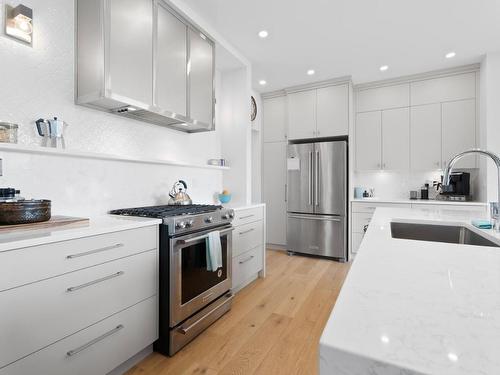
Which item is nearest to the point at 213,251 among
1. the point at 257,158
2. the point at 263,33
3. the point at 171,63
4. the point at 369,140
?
the point at 171,63

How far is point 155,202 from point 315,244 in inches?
101

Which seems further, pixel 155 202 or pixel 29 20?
pixel 155 202

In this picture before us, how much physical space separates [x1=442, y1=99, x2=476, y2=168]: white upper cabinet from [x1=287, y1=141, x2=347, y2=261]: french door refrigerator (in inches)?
54.2

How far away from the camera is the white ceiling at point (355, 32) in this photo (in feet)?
8.26

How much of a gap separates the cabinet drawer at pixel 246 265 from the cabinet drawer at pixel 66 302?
117 cm

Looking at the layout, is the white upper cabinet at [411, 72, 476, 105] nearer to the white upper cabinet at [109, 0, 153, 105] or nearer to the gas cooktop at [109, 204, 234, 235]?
the gas cooktop at [109, 204, 234, 235]

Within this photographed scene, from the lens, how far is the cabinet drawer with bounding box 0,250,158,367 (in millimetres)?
1132

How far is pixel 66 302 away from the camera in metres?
1.32

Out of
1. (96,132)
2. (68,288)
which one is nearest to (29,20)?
(96,132)

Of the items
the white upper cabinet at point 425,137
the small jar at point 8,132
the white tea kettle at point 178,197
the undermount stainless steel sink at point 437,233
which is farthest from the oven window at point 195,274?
the white upper cabinet at point 425,137

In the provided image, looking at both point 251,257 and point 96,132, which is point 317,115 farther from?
point 96,132

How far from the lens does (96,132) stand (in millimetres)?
2057

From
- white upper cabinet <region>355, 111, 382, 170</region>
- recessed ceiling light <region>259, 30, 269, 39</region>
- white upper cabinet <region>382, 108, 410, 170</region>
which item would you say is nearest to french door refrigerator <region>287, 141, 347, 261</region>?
white upper cabinet <region>355, 111, 382, 170</region>

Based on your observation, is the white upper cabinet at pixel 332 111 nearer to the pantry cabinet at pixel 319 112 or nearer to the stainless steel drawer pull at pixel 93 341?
the pantry cabinet at pixel 319 112
